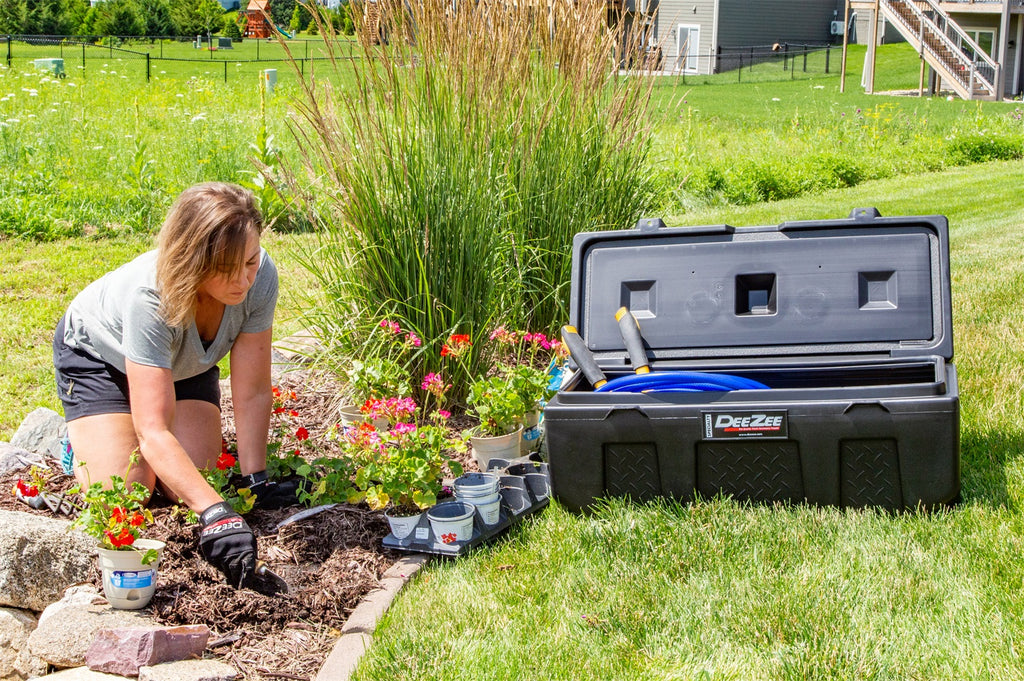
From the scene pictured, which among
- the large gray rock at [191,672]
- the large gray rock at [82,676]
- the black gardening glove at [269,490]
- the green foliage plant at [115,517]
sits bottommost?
the large gray rock at [82,676]

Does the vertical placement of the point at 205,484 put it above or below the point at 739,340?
below

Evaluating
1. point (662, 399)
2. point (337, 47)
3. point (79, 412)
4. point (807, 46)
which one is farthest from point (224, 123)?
point (807, 46)

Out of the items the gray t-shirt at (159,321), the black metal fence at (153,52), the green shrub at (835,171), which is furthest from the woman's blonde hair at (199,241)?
the black metal fence at (153,52)

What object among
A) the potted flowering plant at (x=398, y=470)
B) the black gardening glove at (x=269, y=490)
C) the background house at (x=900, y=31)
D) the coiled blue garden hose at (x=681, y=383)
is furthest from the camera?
the background house at (x=900, y=31)

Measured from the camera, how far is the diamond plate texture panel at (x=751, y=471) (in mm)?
3008

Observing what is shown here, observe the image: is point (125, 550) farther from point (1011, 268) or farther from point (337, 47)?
point (1011, 268)

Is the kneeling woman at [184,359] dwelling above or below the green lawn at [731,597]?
above

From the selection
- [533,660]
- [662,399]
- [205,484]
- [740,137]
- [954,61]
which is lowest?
[533,660]

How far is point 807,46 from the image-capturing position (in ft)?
129

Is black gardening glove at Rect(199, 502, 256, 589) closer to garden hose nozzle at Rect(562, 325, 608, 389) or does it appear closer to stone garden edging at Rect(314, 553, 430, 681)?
stone garden edging at Rect(314, 553, 430, 681)

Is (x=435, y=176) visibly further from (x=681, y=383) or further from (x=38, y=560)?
(x=38, y=560)

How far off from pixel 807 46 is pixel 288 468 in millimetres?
39798

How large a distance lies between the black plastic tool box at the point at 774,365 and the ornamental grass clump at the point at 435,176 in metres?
0.61

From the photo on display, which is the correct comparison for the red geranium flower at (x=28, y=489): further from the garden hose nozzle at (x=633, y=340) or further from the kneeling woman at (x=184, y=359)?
the garden hose nozzle at (x=633, y=340)
